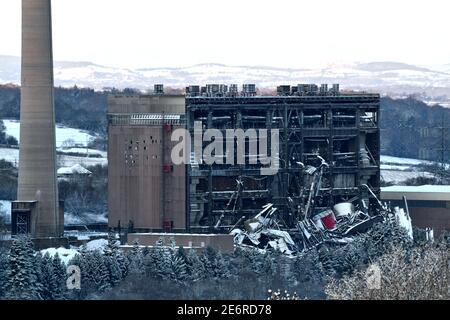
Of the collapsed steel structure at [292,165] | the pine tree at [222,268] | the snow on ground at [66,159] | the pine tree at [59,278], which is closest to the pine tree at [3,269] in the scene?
the pine tree at [59,278]

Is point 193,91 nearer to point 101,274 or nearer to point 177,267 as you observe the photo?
point 177,267

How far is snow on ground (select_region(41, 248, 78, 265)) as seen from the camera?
6801 centimetres

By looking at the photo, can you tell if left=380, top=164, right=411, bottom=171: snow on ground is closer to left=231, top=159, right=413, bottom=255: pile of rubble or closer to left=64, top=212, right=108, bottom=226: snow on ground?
left=64, top=212, right=108, bottom=226: snow on ground

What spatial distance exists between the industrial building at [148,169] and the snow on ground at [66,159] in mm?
31240

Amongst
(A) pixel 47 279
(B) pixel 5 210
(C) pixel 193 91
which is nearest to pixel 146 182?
(C) pixel 193 91

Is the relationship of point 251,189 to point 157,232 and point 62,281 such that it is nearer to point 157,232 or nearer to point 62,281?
point 157,232

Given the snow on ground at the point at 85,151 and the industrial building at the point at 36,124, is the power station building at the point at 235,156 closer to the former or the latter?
the industrial building at the point at 36,124

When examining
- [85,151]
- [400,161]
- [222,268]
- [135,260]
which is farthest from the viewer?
[400,161]

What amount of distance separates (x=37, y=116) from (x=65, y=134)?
194 ft

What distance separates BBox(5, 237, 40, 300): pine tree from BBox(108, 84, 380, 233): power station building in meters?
10.9

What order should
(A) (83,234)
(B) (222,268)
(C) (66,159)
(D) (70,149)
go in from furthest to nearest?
1. (D) (70,149)
2. (C) (66,159)
3. (A) (83,234)
4. (B) (222,268)

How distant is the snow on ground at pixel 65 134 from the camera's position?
126125mm

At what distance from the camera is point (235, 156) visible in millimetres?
76875

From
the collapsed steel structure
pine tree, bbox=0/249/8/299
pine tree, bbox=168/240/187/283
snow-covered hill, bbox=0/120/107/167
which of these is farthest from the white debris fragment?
snow-covered hill, bbox=0/120/107/167
